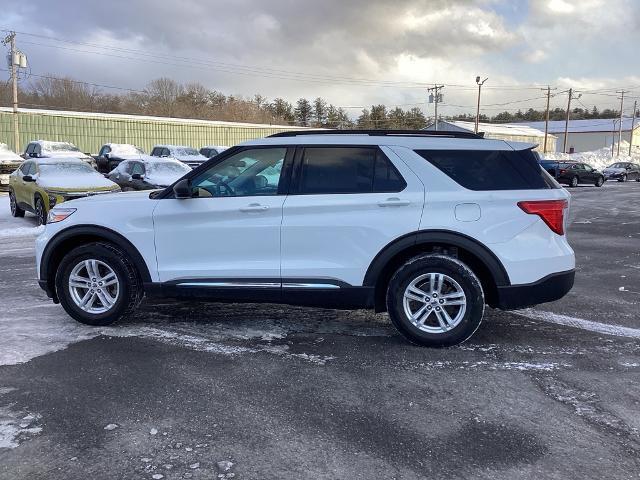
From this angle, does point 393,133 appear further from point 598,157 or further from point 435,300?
point 598,157

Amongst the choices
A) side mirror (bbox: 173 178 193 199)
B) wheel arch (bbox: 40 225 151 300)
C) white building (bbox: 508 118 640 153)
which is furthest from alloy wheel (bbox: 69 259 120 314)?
→ white building (bbox: 508 118 640 153)

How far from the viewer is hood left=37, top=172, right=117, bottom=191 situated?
11884 mm

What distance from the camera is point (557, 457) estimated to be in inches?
118

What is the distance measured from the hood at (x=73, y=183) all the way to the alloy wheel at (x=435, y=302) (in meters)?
9.32

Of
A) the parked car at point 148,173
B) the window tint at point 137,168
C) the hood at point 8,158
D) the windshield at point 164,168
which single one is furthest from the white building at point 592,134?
the window tint at point 137,168

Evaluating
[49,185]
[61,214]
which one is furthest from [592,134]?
[61,214]

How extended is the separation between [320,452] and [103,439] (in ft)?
4.10

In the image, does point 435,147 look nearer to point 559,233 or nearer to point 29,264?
point 559,233

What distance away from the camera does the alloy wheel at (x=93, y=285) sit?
16.8 feet

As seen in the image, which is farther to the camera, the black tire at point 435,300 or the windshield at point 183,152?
the windshield at point 183,152

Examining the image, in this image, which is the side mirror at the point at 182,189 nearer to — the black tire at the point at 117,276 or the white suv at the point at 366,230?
the white suv at the point at 366,230

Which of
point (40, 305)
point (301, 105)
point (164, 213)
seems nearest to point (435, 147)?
point (164, 213)

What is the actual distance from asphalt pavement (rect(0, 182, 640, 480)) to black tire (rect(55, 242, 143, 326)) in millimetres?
147

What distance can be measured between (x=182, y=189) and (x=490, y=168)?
8.71ft
